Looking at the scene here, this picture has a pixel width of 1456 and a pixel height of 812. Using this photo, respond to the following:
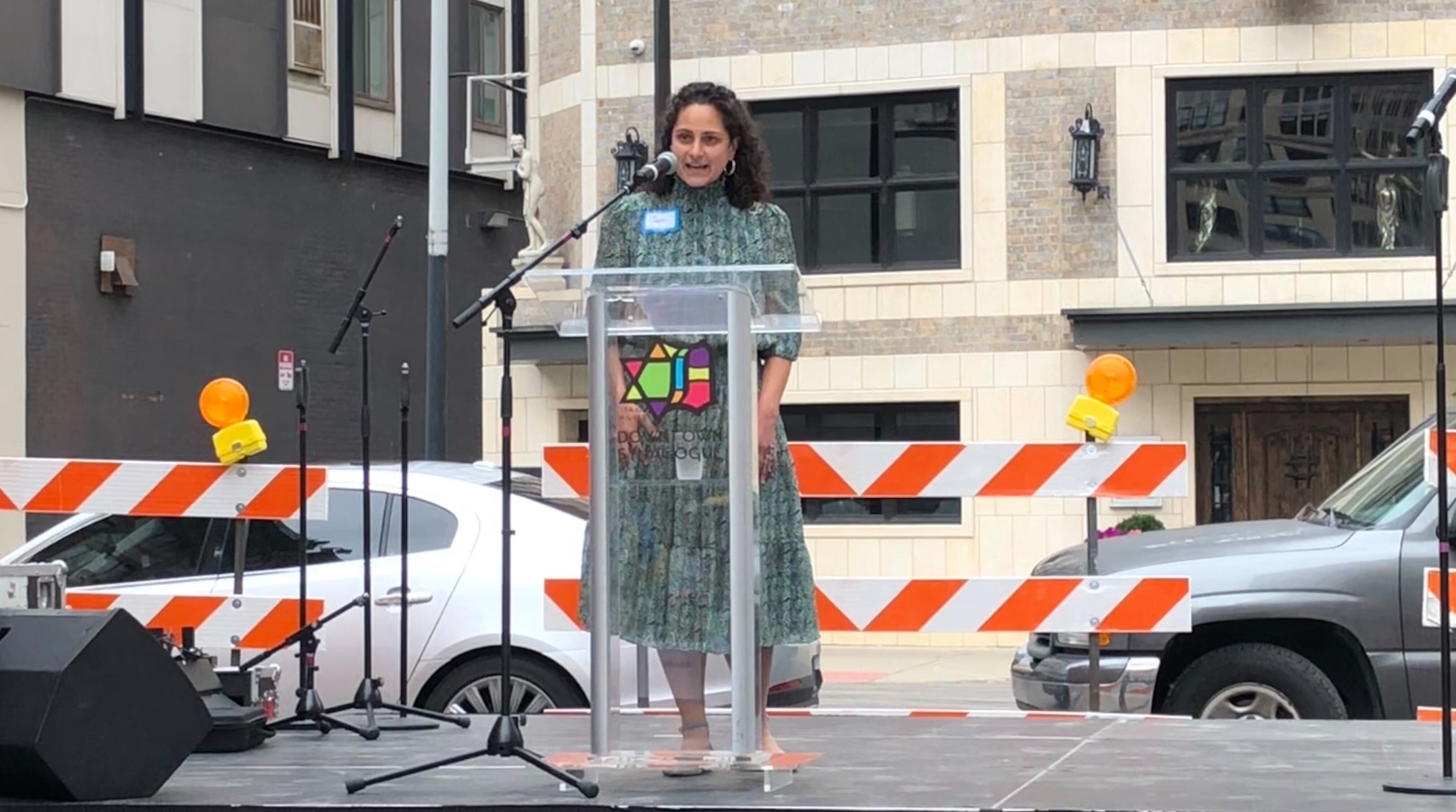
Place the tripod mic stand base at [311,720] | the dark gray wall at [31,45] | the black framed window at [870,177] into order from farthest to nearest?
the dark gray wall at [31,45], the black framed window at [870,177], the tripod mic stand base at [311,720]

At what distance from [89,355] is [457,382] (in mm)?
6919

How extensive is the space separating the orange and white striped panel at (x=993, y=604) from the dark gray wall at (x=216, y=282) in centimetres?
1669

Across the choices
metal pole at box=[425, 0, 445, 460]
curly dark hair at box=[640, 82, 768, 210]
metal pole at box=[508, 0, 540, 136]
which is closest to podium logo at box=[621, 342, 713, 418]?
curly dark hair at box=[640, 82, 768, 210]

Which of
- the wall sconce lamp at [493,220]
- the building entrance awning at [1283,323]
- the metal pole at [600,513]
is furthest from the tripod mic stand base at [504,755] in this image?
the wall sconce lamp at [493,220]

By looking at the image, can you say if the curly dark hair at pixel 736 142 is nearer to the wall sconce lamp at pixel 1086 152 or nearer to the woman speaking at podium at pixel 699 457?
the woman speaking at podium at pixel 699 457

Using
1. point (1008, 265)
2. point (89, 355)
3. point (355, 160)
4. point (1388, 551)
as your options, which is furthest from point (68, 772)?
point (355, 160)

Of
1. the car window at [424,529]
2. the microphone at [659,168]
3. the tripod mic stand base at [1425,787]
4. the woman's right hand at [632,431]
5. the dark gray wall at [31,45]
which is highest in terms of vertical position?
the dark gray wall at [31,45]

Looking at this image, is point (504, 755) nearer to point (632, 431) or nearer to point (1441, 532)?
point (632, 431)

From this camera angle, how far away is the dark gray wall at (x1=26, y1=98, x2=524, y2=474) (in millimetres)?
23344

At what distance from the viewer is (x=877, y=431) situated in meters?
21.1

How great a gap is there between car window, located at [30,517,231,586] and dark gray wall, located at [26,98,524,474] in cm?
1439

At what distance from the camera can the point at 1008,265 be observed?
20500 millimetres

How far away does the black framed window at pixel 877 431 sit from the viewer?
2067 centimetres

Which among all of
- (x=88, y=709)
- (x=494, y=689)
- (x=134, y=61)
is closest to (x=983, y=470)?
(x=494, y=689)
